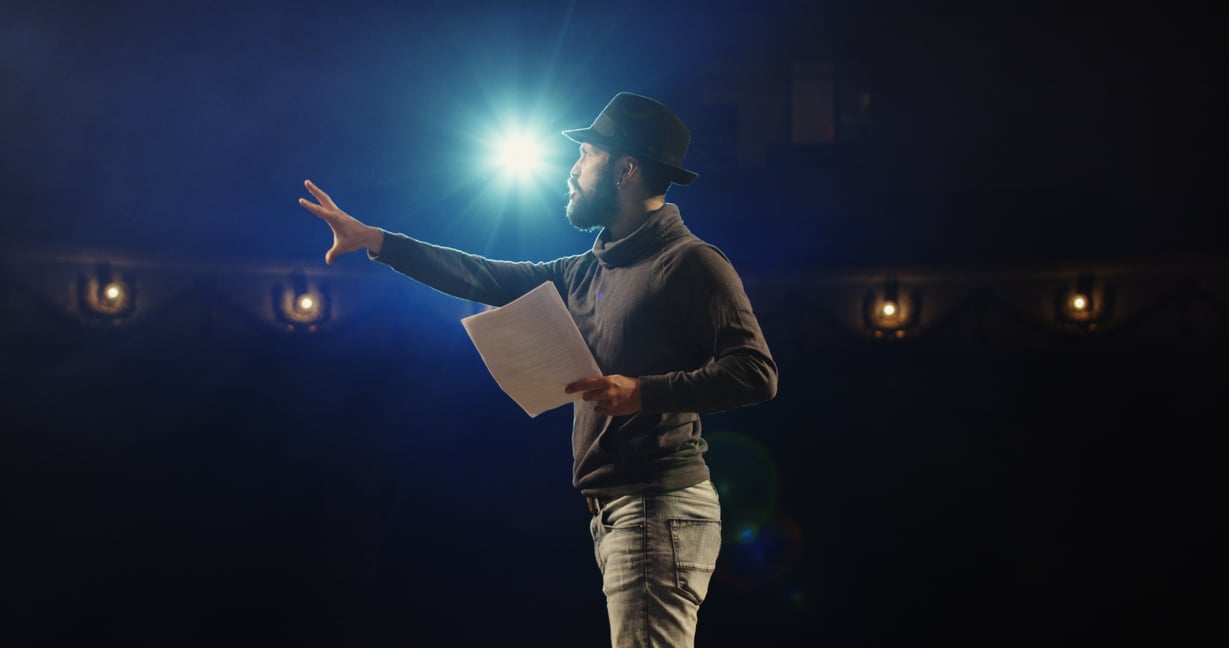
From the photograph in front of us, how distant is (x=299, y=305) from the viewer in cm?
704

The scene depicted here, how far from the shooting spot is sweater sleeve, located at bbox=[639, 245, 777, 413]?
1.55 metres

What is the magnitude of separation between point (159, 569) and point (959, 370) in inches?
265

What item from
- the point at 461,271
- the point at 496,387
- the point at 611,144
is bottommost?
the point at 496,387

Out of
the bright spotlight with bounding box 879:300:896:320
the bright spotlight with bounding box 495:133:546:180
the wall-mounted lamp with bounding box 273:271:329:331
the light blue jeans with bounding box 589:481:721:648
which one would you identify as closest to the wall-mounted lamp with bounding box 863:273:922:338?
the bright spotlight with bounding box 879:300:896:320

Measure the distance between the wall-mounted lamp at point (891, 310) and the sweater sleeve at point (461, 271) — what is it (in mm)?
6168

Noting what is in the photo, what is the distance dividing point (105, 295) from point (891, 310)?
6696 mm

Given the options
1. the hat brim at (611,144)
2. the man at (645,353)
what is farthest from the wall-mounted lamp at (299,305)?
Answer: the hat brim at (611,144)

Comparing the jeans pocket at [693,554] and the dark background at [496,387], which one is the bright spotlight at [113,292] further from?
the jeans pocket at [693,554]

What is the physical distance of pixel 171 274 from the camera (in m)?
6.76

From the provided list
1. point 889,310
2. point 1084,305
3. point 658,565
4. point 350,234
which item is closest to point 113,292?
point 350,234

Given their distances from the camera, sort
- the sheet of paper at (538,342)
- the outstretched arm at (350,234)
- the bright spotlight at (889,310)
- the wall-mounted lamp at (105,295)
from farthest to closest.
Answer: the bright spotlight at (889,310) < the wall-mounted lamp at (105,295) < the outstretched arm at (350,234) < the sheet of paper at (538,342)

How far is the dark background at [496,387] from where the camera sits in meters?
5.96

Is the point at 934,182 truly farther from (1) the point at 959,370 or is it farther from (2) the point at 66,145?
(2) the point at 66,145

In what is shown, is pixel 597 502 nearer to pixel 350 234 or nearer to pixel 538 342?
pixel 538 342
